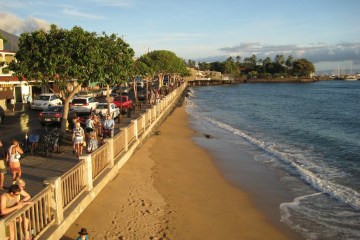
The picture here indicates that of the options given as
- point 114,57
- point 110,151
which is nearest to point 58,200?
point 110,151

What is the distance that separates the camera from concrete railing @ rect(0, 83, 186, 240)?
262 inches

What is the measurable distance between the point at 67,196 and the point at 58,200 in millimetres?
823

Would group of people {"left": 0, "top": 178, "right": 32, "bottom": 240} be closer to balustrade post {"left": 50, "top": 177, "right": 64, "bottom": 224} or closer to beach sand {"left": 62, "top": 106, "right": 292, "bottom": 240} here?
balustrade post {"left": 50, "top": 177, "right": 64, "bottom": 224}

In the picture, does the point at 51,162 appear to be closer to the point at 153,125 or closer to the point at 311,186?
the point at 311,186

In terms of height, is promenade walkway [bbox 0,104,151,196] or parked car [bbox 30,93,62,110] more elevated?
parked car [bbox 30,93,62,110]

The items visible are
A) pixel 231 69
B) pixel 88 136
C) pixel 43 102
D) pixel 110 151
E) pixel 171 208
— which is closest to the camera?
pixel 171 208

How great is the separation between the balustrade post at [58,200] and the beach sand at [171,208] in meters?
0.66

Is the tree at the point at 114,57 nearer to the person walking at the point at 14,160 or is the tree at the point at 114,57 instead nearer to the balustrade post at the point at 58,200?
the person walking at the point at 14,160

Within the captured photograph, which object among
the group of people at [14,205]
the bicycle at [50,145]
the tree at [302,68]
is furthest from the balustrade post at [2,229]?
the tree at [302,68]

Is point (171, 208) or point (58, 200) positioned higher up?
point (58, 200)

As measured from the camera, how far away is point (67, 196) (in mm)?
8578

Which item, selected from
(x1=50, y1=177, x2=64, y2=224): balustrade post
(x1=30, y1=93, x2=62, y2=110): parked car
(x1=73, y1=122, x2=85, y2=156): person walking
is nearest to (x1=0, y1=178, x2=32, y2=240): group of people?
(x1=50, y1=177, x2=64, y2=224): balustrade post

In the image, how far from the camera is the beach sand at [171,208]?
9.26 meters

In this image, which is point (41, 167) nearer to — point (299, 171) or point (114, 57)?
point (114, 57)
